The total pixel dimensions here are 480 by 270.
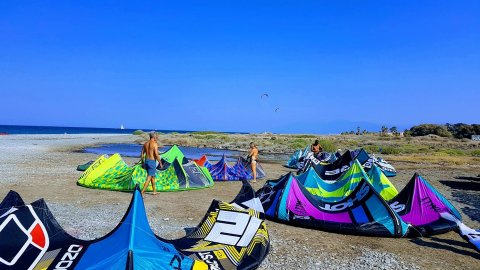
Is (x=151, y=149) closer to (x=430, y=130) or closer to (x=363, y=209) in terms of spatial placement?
(x=363, y=209)

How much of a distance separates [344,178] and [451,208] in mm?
2917

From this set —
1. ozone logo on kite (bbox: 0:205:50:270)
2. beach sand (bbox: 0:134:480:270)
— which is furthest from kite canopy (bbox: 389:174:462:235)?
ozone logo on kite (bbox: 0:205:50:270)

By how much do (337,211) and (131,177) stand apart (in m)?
7.35

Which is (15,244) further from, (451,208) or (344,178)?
(451,208)

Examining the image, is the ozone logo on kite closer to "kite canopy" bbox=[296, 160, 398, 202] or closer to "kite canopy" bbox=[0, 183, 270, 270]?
"kite canopy" bbox=[0, 183, 270, 270]

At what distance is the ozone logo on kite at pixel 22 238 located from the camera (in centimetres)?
514

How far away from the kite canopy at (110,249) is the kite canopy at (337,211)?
3.38 metres

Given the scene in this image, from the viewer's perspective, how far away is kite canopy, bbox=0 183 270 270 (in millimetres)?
4945

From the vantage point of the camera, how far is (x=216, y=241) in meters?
6.94

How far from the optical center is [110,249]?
5.03m

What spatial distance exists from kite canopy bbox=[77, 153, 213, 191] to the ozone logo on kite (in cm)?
793

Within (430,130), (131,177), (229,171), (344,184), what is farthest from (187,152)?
(430,130)

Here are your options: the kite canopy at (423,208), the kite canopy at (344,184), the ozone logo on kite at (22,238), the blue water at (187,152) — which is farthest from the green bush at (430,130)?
the ozone logo on kite at (22,238)

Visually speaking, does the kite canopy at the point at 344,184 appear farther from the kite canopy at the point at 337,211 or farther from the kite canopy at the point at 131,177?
the kite canopy at the point at 131,177
